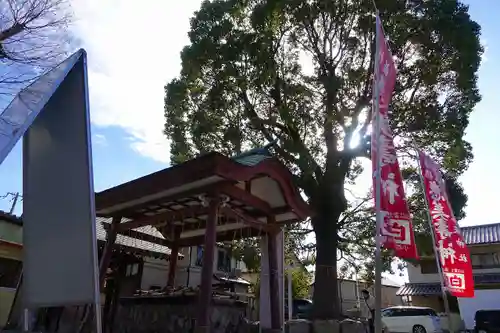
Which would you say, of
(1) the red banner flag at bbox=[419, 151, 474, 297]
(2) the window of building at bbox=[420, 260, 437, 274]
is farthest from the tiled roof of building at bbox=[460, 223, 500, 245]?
(1) the red banner flag at bbox=[419, 151, 474, 297]

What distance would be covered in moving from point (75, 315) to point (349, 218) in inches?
Result: 338

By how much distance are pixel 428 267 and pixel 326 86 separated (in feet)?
65.9

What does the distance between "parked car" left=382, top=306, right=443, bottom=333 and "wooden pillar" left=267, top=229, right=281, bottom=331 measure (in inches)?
444

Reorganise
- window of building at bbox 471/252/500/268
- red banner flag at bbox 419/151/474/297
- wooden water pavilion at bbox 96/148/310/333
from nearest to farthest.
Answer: red banner flag at bbox 419/151/474/297 < wooden water pavilion at bbox 96/148/310/333 < window of building at bbox 471/252/500/268

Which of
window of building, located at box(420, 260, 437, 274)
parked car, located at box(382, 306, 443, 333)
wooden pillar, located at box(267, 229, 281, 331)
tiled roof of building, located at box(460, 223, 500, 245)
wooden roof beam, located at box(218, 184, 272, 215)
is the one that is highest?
tiled roof of building, located at box(460, 223, 500, 245)

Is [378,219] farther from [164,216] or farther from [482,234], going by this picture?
[482,234]

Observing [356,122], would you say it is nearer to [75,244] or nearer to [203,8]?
[203,8]

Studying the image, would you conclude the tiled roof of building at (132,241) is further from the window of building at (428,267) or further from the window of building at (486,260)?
the window of building at (486,260)

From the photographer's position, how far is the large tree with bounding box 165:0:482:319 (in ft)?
34.4

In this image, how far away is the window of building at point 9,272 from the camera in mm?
11438

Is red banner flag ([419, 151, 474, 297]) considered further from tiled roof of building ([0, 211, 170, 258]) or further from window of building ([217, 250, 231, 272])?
window of building ([217, 250, 231, 272])

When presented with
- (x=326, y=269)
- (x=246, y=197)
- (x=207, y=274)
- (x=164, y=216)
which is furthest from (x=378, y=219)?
(x=326, y=269)

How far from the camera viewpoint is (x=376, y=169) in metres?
5.18

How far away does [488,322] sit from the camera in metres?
16.4
